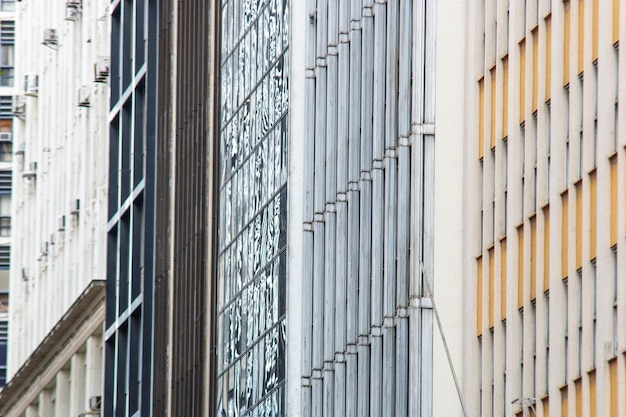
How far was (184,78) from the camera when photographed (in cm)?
7381

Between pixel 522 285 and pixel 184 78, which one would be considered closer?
pixel 522 285

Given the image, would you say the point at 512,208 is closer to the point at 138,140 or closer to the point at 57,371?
the point at 138,140

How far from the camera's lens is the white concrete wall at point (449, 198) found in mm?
45188

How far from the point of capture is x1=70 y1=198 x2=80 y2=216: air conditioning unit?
95.8m

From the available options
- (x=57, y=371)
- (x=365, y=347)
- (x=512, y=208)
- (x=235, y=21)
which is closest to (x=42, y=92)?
(x=57, y=371)

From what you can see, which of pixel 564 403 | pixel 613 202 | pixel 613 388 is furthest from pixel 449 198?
pixel 613 388

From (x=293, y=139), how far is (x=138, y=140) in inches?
1120

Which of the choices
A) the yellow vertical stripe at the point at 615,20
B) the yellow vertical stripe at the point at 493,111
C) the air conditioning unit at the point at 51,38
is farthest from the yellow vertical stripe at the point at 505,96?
the air conditioning unit at the point at 51,38

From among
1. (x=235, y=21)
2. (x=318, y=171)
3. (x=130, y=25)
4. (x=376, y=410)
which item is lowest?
(x=376, y=410)

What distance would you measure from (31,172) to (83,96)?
12.5 meters

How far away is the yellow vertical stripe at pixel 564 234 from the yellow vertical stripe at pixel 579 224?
455mm

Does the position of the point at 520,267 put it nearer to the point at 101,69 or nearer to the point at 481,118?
the point at 481,118

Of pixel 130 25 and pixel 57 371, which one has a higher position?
pixel 130 25

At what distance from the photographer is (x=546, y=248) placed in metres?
40.1
